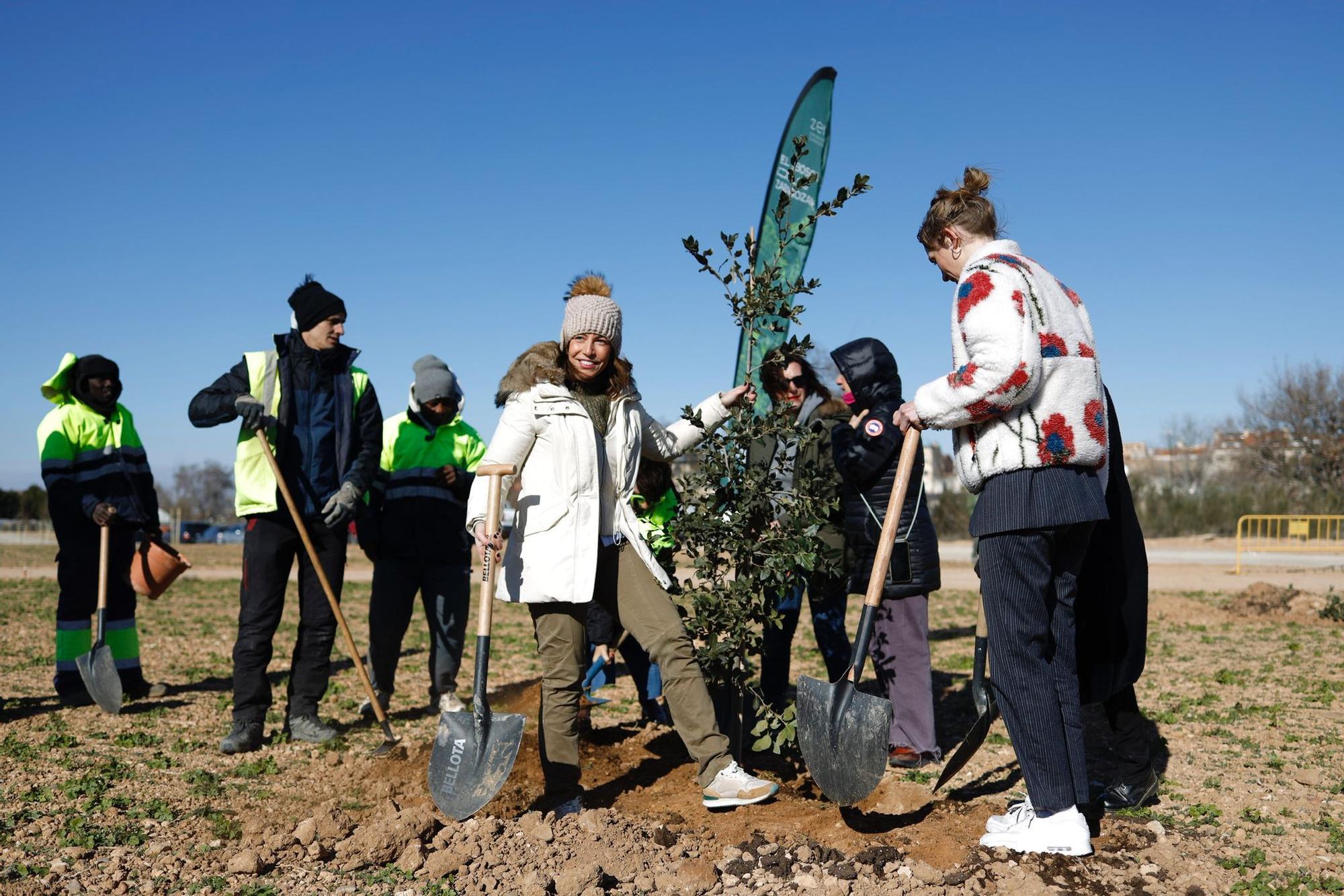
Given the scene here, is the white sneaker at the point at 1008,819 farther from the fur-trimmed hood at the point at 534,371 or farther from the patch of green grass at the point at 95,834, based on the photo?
the patch of green grass at the point at 95,834

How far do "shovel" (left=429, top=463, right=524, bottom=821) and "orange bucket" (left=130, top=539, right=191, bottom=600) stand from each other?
3364 millimetres

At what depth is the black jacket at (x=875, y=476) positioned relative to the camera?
4.36 meters

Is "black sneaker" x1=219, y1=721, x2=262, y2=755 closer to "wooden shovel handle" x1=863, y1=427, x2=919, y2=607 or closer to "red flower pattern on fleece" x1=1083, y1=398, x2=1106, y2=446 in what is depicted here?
"wooden shovel handle" x1=863, y1=427, x2=919, y2=607

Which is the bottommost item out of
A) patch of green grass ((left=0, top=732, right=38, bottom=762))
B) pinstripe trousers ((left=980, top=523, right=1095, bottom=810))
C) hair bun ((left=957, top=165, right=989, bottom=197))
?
patch of green grass ((left=0, top=732, right=38, bottom=762))

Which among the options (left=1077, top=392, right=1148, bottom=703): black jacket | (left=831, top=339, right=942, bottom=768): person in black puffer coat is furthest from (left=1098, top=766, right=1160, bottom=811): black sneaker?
(left=831, top=339, right=942, bottom=768): person in black puffer coat

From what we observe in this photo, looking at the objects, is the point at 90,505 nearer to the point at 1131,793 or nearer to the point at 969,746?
the point at 969,746

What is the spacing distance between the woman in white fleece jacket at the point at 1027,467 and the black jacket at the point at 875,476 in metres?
1.03

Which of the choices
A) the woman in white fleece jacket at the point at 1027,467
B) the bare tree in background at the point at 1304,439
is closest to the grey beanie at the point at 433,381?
the woman in white fleece jacket at the point at 1027,467

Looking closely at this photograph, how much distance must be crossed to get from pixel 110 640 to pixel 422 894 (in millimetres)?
4382

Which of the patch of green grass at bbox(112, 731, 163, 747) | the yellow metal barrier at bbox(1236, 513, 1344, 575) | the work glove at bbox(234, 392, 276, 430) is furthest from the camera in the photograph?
the yellow metal barrier at bbox(1236, 513, 1344, 575)

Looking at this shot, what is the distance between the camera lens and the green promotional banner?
4.76 metres

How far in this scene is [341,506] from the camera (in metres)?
5.05

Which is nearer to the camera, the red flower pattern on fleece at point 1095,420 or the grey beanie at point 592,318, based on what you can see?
the red flower pattern on fleece at point 1095,420

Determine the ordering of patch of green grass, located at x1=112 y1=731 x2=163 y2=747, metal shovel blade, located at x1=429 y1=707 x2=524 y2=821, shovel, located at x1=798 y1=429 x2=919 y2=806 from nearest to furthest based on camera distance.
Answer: shovel, located at x1=798 y1=429 x2=919 y2=806
metal shovel blade, located at x1=429 y1=707 x2=524 y2=821
patch of green grass, located at x1=112 y1=731 x2=163 y2=747
